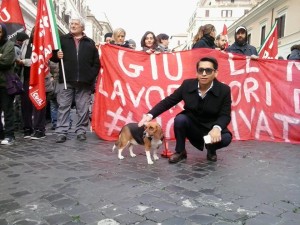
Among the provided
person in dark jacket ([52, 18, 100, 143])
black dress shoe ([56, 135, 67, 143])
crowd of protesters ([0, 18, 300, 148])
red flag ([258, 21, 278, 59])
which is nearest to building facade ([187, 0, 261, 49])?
red flag ([258, 21, 278, 59])

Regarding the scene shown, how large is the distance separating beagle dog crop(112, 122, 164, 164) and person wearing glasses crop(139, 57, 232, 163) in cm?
16

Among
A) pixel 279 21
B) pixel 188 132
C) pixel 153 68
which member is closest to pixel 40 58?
pixel 153 68

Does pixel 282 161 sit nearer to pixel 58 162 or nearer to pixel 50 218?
pixel 58 162

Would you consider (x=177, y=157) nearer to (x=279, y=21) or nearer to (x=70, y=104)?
(x=70, y=104)

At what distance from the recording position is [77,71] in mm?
6203

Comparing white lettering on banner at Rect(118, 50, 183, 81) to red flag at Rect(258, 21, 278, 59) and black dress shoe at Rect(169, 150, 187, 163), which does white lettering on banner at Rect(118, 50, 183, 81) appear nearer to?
black dress shoe at Rect(169, 150, 187, 163)

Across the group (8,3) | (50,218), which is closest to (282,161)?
(50,218)

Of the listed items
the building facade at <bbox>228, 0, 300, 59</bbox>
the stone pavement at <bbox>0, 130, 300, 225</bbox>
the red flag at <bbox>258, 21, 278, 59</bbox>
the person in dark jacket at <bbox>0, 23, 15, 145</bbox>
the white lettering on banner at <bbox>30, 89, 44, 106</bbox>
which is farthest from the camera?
the building facade at <bbox>228, 0, 300, 59</bbox>

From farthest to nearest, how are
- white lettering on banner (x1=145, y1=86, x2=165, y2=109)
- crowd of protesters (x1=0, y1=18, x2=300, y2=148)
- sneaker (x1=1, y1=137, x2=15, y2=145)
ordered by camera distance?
white lettering on banner (x1=145, y1=86, x2=165, y2=109), crowd of protesters (x1=0, y1=18, x2=300, y2=148), sneaker (x1=1, y1=137, x2=15, y2=145)

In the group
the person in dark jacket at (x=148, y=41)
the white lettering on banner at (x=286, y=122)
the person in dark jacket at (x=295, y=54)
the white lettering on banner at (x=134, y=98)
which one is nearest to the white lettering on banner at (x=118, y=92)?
the white lettering on banner at (x=134, y=98)

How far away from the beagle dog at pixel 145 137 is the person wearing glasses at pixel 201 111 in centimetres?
16

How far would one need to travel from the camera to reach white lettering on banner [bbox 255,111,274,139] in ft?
22.2

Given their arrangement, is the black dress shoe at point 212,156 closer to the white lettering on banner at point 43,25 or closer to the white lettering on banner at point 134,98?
the white lettering on banner at point 134,98

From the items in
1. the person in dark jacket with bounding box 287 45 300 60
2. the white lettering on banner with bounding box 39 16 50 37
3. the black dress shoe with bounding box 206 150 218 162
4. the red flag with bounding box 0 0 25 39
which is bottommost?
the black dress shoe with bounding box 206 150 218 162
